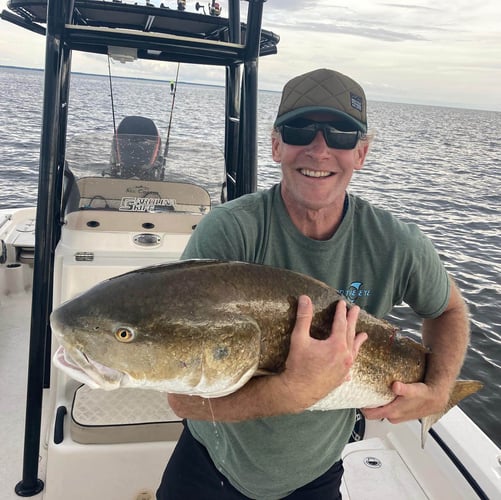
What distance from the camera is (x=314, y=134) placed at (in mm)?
1982

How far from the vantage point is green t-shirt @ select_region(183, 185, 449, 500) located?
6.38 ft

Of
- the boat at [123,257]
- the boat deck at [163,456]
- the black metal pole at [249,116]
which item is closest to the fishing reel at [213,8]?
the boat at [123,257]

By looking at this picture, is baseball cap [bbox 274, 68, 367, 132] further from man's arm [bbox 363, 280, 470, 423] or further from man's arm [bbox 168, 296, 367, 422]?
man's arm [bbox 363, 280, 470, 423]

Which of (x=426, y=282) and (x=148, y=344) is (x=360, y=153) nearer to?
(x=426, y=282)

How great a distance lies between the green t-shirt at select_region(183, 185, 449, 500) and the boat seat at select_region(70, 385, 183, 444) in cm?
107

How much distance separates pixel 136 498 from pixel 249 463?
1551mm

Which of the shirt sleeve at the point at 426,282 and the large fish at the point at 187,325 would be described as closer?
the large fish at the point at 187,325

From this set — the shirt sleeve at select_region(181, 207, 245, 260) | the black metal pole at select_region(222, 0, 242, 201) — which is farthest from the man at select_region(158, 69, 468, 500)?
the black metal pole at select_region(222, 0, 242, 201)

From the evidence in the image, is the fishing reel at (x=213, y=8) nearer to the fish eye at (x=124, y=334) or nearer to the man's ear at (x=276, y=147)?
the man's ear at (x=276, y=147)

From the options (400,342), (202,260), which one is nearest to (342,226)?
(400,342)

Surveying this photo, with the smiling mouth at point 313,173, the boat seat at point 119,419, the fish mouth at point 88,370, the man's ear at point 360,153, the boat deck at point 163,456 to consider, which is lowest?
the boat deck at point 163,456

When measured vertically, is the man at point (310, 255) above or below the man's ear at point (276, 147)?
below

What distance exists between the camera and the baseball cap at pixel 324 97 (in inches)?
77.2

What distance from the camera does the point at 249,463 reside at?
2.04 m
